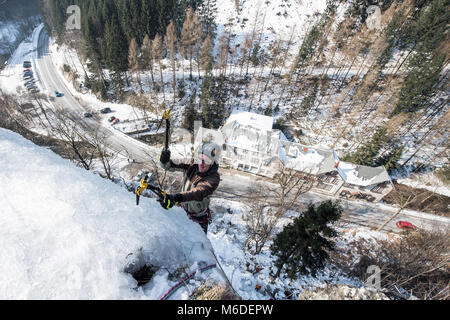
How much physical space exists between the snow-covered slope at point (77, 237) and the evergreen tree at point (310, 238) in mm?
8205

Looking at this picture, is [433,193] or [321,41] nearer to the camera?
[433,193]

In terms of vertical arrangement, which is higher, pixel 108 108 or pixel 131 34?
pixel 131 34

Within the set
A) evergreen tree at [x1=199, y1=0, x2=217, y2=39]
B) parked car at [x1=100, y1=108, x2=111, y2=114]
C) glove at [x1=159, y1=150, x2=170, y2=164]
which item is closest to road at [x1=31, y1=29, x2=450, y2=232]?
parked car at [x1=100, y1=108, x2=111, y2=114]

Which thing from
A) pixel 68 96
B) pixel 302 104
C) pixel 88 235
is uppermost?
pixel 88 235

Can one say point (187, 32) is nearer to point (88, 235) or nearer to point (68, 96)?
point (68, 96)

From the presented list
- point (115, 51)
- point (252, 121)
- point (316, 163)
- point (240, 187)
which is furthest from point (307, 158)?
point (115, 51)

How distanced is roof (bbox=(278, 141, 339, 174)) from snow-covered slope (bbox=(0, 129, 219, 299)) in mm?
24945

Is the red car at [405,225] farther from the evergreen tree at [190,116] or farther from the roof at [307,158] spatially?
the evergreen tree at [190,116]

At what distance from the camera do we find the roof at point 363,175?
90.3ft

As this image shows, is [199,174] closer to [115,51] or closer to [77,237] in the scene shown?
[77,237]

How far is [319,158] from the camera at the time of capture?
29109 millimetres

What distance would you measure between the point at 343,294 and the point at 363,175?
27732mm
